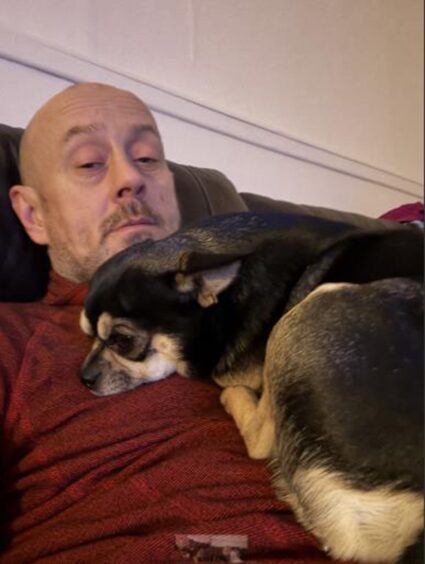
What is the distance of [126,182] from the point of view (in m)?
1.39

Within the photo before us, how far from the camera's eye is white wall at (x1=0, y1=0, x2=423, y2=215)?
5.05ft

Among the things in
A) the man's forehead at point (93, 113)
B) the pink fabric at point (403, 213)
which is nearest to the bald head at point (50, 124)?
the man's forehead at point (93, 113)

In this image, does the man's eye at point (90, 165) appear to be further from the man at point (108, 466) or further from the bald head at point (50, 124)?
the man at point (108, 466)

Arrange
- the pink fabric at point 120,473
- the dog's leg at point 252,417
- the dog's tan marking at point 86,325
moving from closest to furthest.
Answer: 1. the pink fabric at point 120,473
2. the dog's leg at point 252,417
3. the dog's tan marking at point 86,325

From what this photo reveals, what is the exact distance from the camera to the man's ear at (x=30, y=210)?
1.39 metres

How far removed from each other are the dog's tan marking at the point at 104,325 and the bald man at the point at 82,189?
335mm

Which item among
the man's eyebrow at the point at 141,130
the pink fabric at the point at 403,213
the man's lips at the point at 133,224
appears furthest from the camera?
the pink fabric at the point at 403,213

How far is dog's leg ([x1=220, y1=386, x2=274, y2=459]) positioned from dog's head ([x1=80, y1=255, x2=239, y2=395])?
0.11m

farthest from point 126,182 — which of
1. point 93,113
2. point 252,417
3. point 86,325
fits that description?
point 252,417

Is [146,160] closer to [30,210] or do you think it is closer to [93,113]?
[93,113]

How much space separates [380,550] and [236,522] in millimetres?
188

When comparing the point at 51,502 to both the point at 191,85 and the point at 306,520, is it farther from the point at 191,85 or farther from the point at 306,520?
the point at 191,85

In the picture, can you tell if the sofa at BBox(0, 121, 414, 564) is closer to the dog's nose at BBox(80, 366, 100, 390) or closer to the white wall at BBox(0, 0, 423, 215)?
the dog's nose at BBox(80, 366, 100, 390)

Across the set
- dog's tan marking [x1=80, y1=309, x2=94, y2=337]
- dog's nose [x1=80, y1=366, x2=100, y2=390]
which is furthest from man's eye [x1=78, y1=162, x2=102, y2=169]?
dog's nose [x1=80, y1=366, x2=100, y2=390]
